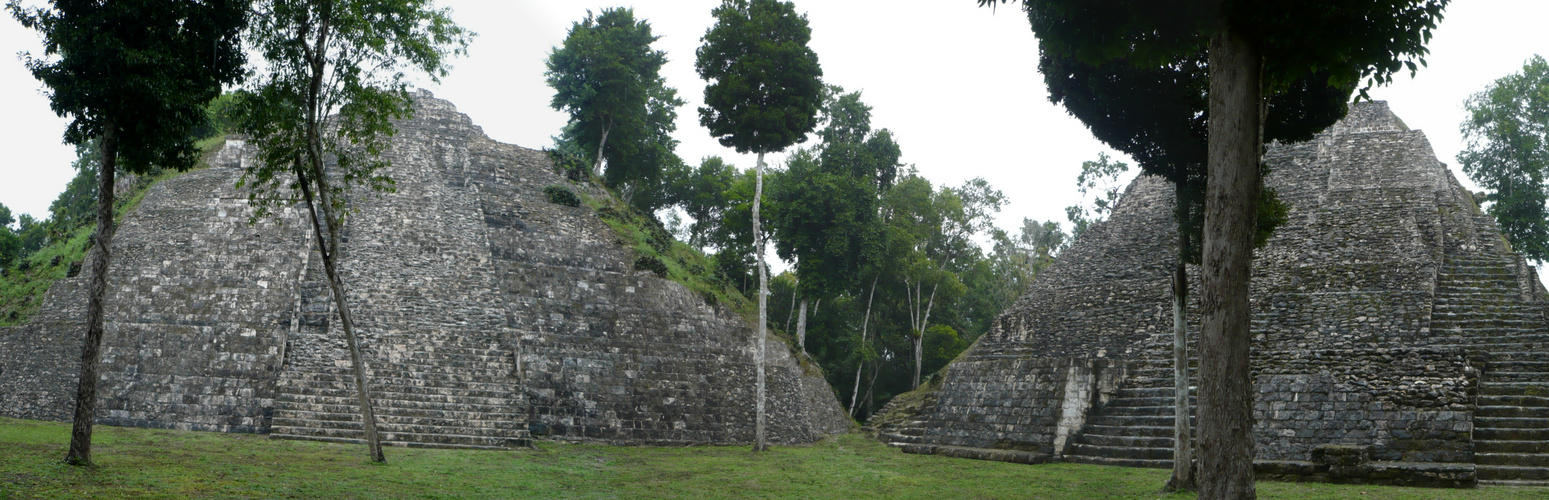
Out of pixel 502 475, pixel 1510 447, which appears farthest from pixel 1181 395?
pixel 502 475

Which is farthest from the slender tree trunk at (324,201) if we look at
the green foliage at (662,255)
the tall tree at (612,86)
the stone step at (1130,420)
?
the tall tree at (612,86)

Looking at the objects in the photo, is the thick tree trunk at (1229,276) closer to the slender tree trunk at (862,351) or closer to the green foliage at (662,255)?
the green foliage at (662,255)

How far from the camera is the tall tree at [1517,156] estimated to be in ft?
71.5

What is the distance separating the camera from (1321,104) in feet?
32.0

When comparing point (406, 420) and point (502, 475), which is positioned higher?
point (406, 420)

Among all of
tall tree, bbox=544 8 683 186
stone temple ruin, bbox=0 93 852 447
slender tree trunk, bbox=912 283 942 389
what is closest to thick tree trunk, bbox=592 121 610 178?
tall tree, bbox=544 8 683 186

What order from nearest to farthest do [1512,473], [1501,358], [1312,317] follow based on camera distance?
[1512,473] < [1501,358] < [1312,317]

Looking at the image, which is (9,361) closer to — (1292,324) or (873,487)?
(873,487)

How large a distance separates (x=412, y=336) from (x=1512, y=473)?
1468 centimetres

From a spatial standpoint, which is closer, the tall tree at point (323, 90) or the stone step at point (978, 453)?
the tall tree at point (323, 90)

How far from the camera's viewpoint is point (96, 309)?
29.3 feet

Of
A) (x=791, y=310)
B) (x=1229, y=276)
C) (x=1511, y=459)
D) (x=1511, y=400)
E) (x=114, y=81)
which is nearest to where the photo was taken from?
(x=1229, y=276)

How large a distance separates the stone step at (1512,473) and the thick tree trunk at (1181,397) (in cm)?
302

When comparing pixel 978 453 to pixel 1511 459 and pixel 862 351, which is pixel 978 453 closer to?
pixel 1511 459
